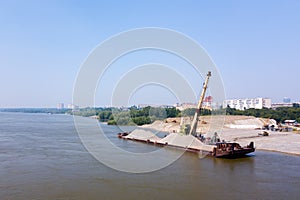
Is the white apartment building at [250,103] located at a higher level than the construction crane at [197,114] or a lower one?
higher

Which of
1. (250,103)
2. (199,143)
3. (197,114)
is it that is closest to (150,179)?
(199,143)

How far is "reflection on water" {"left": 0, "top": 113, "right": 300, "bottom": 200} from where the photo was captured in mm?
8438

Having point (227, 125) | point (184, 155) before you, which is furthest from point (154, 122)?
point (184, 155)

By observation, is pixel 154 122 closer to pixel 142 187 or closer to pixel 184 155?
pixel 184 155

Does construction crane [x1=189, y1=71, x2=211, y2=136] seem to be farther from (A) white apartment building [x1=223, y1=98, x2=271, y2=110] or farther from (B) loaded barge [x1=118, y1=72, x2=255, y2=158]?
(A) white apartment building [x1=223, y1=98, x2=271, y2=110]

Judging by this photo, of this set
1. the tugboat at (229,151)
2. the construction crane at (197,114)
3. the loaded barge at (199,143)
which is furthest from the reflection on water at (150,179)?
the construction crane at (197,114)

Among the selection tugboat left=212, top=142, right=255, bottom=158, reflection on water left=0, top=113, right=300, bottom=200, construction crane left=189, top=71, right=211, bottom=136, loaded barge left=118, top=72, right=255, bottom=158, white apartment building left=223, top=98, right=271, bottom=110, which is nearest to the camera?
reflection on water left=0, top=113, right=300, bottom=200

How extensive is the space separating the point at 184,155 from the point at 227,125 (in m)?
21.5

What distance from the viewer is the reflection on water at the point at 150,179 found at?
8.44 metres

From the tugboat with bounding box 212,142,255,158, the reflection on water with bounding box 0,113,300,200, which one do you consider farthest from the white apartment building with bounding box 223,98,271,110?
the reflection on water with bounding box 0,113,300,200

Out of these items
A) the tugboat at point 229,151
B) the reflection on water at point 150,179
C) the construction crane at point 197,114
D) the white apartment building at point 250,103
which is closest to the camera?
the reflection on water at point 150,179

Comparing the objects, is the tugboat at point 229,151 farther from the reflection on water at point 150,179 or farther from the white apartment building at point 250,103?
the white apartment building at point 250,103

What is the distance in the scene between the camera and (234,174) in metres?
11.3

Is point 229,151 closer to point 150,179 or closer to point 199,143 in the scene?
point 199,143
